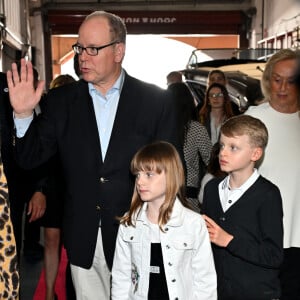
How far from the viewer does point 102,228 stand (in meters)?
2.92

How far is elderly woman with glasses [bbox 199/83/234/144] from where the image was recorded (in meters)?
6.25

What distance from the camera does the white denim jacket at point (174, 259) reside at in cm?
259

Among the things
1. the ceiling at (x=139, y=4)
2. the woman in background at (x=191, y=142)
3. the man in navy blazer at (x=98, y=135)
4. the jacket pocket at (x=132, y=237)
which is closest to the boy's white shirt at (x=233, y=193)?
the man in navy blazer at (x=98, y=135)

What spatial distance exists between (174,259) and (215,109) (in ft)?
12.8

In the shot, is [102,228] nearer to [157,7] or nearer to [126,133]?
[126,133]

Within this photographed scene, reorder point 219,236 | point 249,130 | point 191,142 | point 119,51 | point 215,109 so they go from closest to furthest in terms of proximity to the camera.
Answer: point 219,236 < point 249,130 < point 119,51 < point 191,142 < point 215,109

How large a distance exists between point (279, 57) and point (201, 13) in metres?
18.5

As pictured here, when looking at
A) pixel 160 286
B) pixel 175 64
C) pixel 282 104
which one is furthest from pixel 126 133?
pixel 175 64

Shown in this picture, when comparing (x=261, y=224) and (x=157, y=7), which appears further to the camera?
(x=157, y=7)

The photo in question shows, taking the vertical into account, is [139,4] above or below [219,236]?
above

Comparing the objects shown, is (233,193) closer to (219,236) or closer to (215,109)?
(219,236)

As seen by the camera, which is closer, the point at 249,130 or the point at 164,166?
the point at 164,166

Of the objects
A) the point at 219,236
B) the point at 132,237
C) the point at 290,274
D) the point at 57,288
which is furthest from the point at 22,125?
the point at 57,288

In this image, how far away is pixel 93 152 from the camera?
2.92m
